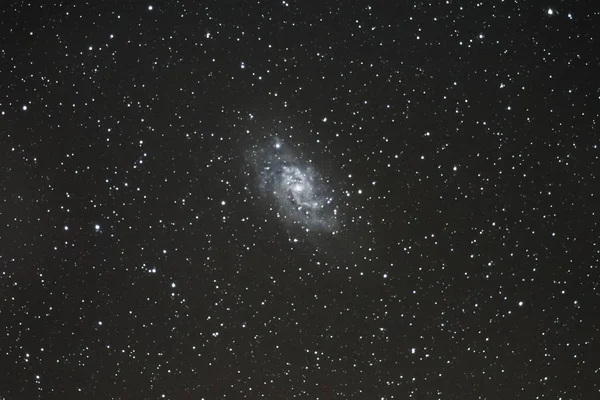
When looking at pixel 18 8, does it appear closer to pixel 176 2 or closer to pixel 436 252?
pixel 176 2

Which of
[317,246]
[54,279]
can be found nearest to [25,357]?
[54,279]

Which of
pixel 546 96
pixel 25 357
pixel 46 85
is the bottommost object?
pixel 25 357

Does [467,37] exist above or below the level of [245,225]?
above
